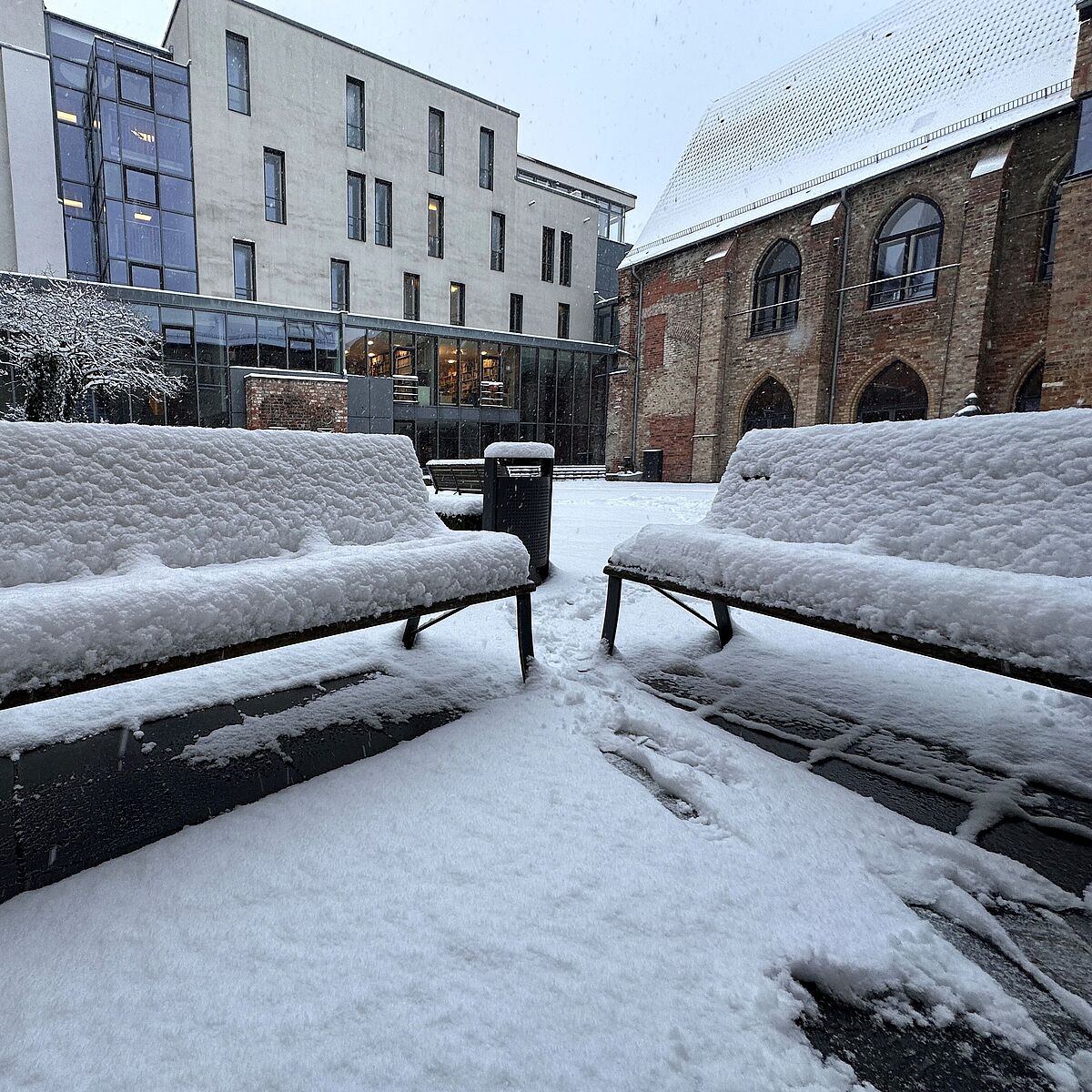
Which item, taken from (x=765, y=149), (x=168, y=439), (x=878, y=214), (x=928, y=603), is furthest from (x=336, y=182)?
(x=928, y=603)

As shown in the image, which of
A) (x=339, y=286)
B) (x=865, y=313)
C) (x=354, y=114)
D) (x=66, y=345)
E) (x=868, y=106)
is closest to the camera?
(x=66, y=345)

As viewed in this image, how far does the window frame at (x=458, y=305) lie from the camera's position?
25.8 metres

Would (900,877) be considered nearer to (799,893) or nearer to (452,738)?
(799,893)

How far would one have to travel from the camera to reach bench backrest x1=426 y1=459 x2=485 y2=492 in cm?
664

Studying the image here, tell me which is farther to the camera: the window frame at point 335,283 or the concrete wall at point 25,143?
the window frame at point 335,283

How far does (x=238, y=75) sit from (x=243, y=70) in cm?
22

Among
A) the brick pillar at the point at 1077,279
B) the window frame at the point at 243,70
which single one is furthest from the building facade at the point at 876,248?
the window frame at the point at 243,70

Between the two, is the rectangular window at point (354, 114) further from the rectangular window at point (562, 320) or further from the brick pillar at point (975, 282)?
the brick pillar at point (975, 282)

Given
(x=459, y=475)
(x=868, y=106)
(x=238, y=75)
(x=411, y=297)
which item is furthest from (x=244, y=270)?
(x=868, y=106)

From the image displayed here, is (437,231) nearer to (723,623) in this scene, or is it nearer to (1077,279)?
(1077,279)

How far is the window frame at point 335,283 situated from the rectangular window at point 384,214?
1.71 metres

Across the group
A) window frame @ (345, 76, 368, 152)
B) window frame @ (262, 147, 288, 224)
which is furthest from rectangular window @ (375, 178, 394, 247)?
window frame @ (262, 147, 288, 224)

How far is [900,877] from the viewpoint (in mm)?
1594

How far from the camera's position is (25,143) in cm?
2088
